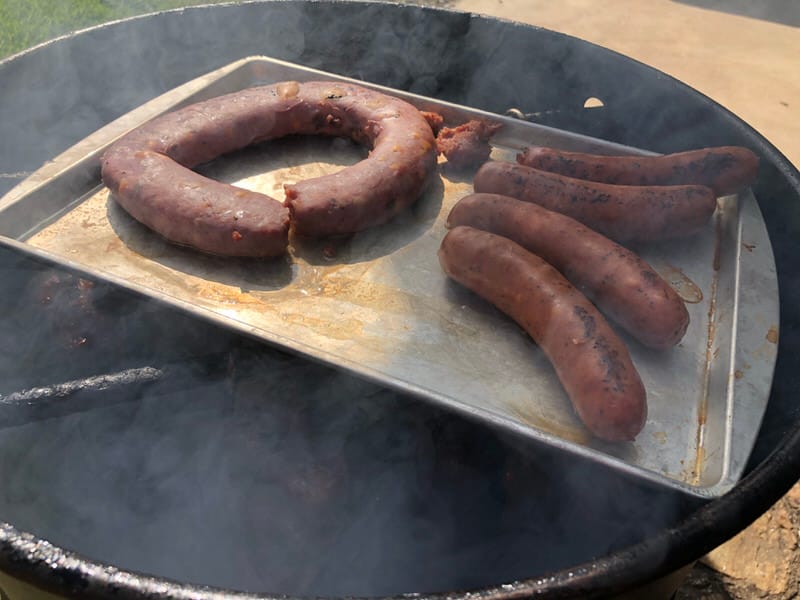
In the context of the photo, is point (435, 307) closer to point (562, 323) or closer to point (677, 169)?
point (562, 323)

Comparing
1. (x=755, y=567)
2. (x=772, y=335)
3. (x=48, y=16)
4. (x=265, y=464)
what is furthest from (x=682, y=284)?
(x=48, y=16)

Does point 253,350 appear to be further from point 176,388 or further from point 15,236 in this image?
point 15,236

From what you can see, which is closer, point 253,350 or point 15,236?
point 253,350

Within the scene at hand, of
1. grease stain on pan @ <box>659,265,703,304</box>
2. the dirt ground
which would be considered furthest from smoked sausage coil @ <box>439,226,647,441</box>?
the dirt ground

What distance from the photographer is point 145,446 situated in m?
2.25

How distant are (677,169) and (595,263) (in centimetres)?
65

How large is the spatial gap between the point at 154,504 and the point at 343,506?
24.9 inches

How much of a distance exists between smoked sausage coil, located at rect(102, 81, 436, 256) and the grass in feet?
10.0

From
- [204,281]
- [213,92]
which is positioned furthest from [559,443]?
[213,92]

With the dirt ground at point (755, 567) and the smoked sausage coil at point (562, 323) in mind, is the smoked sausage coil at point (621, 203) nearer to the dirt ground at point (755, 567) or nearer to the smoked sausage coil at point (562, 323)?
the smoked sausage coil at point (562, 323)

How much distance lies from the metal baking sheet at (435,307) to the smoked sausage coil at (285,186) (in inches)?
4.3

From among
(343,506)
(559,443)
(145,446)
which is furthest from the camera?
(145,446)

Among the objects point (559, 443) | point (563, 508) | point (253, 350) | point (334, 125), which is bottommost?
point (563, 508)

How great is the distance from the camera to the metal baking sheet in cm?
180
